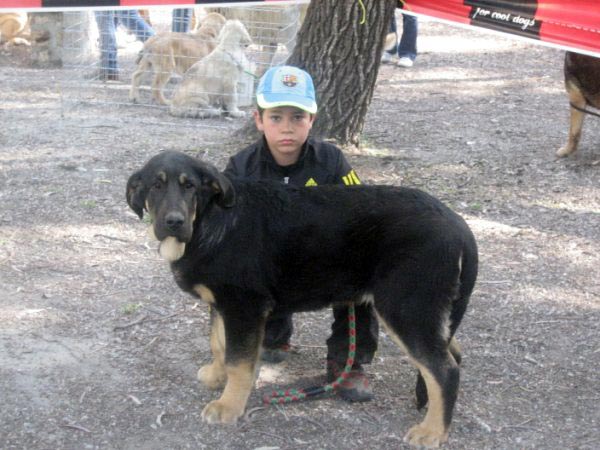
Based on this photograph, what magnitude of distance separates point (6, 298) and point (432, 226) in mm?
2728

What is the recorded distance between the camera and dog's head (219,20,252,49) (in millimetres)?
9805

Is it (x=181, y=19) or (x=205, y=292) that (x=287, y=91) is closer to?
(x=205, y=292)

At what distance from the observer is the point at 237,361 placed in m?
3.99

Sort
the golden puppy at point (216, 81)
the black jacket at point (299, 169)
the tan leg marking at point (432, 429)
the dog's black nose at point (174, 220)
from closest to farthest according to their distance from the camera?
the dog's black nose at point (174, 220) < the tan leg marking at point (432, 429) < the black jacket at point (299, 169) < the golden puppy at point (216, 81)

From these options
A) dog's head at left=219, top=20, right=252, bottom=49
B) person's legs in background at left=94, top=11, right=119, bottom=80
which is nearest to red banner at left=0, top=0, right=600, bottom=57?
dog's head at left=219, top=20, right=252, bottom=49

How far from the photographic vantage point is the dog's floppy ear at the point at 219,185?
3816 mm

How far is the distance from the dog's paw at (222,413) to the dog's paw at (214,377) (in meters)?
0.29

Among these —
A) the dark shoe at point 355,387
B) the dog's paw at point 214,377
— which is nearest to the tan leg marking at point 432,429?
the dark shoe at point 355,387

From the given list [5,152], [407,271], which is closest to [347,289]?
[407,271]

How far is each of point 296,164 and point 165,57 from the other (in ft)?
19.0

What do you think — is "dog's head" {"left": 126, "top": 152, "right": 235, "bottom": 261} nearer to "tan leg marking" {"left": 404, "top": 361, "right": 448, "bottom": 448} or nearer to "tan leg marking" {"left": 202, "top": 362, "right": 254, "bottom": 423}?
"tan leg marking" {"left": 202, "top": 362, "right": 254, "bottom": 423}

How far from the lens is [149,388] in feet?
14.4

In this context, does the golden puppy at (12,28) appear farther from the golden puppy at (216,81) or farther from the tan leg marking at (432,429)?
the tan leg marking at (432,429)

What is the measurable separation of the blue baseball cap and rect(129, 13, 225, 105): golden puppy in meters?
5.65
